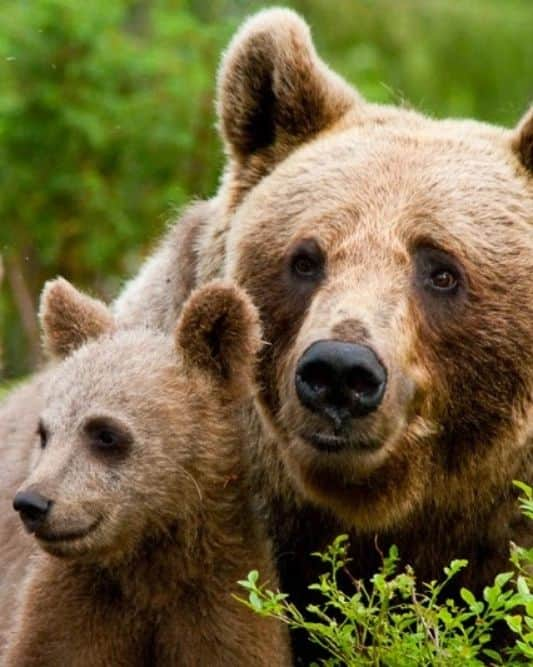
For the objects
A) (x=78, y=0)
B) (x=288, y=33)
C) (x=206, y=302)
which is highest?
(x=288, y=33)

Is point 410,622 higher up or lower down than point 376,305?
lower down

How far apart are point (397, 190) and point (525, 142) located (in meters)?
0.65

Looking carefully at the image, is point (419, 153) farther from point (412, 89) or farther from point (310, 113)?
point (412, 89)

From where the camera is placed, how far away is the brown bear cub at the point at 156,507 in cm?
746

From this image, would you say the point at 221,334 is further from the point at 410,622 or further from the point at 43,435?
the point at 410,622

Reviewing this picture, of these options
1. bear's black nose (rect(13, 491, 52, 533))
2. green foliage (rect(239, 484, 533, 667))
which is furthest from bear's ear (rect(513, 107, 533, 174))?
bear's black nose (rect(13, 491, 52, 533))

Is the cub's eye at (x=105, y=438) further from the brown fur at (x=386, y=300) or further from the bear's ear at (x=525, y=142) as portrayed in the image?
the bear's ear at (x=525, y=142)

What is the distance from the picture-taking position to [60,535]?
7137 mm

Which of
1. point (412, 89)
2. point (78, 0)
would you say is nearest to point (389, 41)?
point (412, 89)

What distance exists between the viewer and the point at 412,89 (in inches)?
790

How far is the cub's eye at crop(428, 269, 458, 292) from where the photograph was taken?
26.1ft

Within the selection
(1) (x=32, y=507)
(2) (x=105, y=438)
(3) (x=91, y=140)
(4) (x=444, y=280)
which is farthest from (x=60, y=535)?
(3) (x=91, y=140)

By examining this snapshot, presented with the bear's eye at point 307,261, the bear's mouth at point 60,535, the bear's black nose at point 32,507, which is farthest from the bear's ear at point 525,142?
the bear's black nose at point 32,507

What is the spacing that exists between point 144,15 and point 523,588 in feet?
49.1
